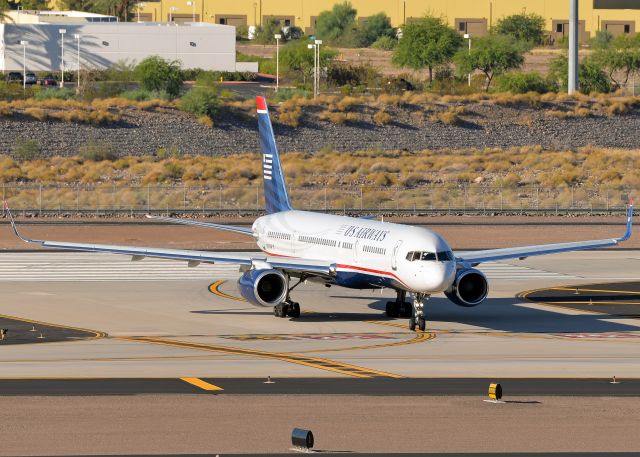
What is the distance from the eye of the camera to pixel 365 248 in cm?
5325

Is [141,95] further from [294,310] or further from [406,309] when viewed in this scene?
[406,309]

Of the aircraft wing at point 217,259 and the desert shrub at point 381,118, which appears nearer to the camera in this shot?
the aircraft wing at point 217,259

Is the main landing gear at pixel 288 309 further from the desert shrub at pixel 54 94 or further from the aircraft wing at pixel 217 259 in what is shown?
the desert shrub at pixel 54 94

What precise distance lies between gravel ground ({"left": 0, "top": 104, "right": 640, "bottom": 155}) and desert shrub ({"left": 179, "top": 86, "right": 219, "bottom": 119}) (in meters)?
1.19

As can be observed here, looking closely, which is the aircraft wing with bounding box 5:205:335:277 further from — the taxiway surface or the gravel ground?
the gravel ground

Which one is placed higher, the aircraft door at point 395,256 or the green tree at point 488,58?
the green tree at point 488,58

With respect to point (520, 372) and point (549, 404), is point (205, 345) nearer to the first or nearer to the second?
point (520, 372)

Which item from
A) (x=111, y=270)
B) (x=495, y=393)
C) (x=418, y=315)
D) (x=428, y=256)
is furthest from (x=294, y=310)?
(x=111, y=270)

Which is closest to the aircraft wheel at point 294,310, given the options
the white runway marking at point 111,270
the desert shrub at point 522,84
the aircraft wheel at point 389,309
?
the aircraft wheel at point 389,309

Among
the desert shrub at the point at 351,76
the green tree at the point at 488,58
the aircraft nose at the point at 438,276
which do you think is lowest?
the aircraft nose at the point at 438,276

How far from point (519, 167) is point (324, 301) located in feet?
258

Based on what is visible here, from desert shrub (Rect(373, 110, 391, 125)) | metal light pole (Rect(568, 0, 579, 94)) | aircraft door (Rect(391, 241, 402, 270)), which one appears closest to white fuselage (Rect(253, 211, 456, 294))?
aircraft door (Rect(391, 241, 402, 270))

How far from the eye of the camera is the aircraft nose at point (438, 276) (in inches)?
1943

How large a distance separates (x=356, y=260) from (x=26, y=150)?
89.0 metres
